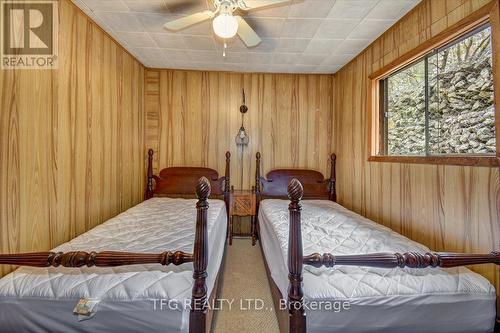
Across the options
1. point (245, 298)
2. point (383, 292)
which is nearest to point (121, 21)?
point (245, 298)

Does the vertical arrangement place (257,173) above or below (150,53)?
below

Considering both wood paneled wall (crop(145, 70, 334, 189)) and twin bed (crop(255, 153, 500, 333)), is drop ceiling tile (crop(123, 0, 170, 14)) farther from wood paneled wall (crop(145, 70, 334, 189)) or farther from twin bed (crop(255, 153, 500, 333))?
twin bed (crop(255, 153, 500, 333))

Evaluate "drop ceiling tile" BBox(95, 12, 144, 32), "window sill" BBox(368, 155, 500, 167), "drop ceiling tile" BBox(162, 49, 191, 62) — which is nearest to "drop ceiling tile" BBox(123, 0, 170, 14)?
"drop ceiling tile" BBox(95, 12, 144, 32)

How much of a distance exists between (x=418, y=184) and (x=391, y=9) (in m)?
1.44

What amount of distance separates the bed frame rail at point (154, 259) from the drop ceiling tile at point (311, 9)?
1.69 meters

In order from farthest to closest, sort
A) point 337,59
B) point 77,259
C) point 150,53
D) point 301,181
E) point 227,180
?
point 301,181 → point 227,180 → point 337,59 → point 150,53 → point 77,259

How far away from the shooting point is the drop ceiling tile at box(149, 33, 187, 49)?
2541mm

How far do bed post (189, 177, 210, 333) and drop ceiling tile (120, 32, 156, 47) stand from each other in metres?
2.13

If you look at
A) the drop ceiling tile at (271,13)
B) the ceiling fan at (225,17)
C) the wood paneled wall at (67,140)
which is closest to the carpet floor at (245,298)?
the wood paneled wall at (67,140)

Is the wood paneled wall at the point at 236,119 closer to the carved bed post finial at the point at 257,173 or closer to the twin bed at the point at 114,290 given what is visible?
the carved bed post finial at the point at 257,173

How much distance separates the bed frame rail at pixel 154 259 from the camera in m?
1.09

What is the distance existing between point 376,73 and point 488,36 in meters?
1.14

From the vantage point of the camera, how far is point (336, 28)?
92.5 inches

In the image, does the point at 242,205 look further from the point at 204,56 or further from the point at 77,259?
the point at 77,259
